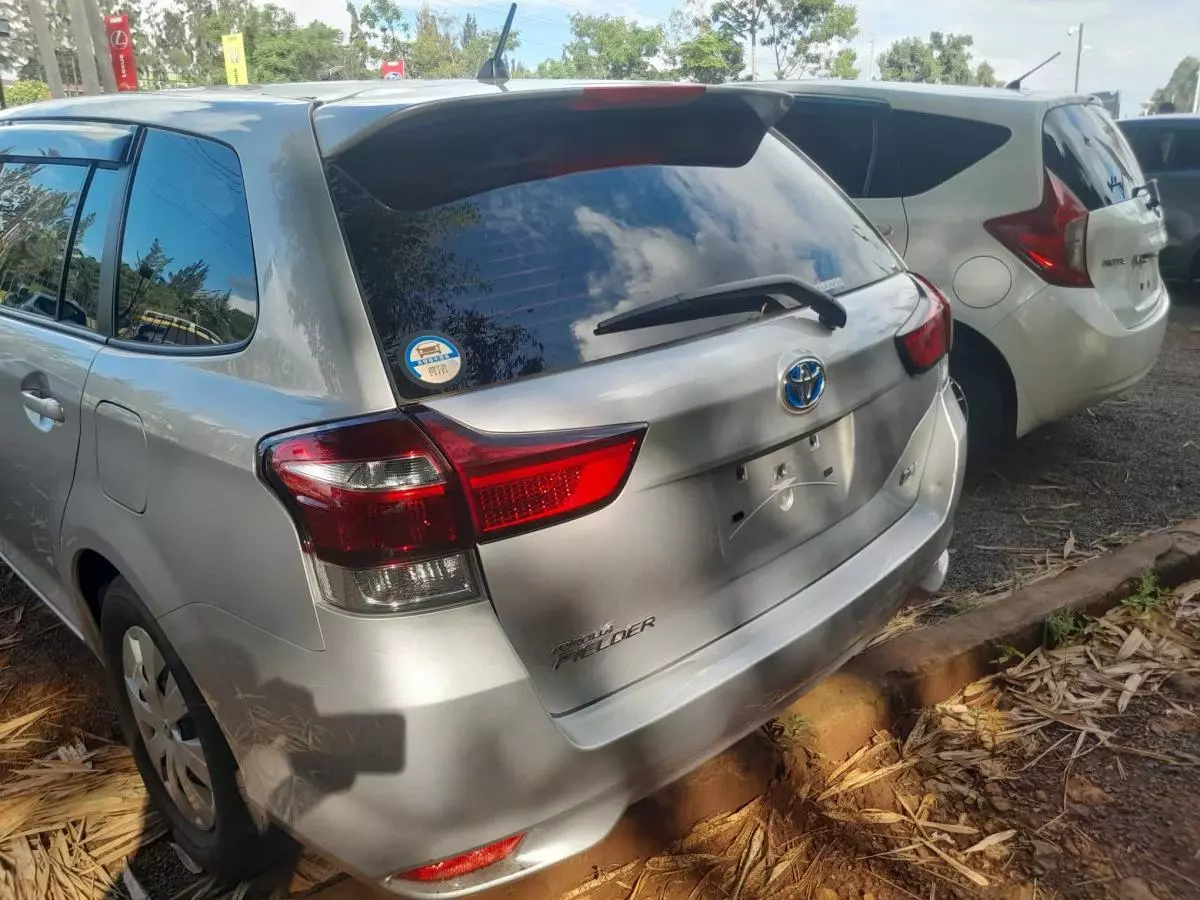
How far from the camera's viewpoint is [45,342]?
2502mm

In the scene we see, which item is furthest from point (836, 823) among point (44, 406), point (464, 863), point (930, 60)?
point (930, 60)

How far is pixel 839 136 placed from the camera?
4.52 m

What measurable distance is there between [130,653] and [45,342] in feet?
2.76

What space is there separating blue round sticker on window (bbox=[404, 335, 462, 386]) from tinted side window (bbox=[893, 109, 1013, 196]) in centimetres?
318

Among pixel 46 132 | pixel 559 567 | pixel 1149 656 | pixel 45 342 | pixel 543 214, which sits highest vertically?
pixel 46 132

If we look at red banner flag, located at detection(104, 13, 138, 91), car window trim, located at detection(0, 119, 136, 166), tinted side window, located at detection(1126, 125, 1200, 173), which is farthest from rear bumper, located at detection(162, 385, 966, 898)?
red banner flag, located at detection(104, 13, 138, 91)

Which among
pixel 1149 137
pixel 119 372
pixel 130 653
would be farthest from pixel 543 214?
pixel 1149 137

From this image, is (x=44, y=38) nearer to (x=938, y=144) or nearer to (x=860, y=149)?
(x=860, y=149)

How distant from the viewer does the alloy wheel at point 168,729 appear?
2.12 m

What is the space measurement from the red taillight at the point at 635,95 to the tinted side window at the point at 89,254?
1.22 m

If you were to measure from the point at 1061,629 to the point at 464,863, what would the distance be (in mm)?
2176

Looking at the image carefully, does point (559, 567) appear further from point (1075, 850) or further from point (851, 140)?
point (851, 140)

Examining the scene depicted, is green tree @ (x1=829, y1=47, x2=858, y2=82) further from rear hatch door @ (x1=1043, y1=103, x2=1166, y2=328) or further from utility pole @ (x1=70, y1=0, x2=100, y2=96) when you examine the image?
rear hatch door @ (x1=1043, y1=103, x2=1166, y2=328)

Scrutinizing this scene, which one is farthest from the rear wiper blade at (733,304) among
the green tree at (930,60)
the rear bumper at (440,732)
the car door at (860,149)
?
the green tree at (930,60)
